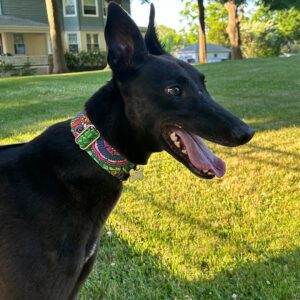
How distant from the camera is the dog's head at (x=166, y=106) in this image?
1.97 meters

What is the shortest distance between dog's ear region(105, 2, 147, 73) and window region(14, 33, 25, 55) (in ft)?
99.9

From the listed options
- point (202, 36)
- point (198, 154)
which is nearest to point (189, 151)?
point (198, 154)

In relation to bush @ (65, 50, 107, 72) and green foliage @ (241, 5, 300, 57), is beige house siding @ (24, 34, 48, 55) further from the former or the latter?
green foliage @ (241, 5, 300, 57)

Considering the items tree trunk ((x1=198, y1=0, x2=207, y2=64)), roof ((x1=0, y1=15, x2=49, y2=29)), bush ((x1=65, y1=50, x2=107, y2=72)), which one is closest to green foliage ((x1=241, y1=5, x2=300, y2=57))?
tree trunk ((x1=198, y1=0, x2=207, y2=64))

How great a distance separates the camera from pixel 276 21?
6219 centimetres

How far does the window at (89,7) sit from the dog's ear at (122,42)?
3287 cm

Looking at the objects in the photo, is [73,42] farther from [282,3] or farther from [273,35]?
[273,35]

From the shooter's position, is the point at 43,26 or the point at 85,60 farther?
the point at 43,26

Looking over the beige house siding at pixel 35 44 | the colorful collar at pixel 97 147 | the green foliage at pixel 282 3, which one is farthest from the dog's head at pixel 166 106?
the beige house siding at pixel 35 44

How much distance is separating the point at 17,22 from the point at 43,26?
77.2 inches

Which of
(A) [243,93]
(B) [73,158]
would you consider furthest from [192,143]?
(A) [243,93]

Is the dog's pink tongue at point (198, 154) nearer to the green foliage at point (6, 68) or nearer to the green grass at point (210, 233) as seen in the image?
the green grass at point (210, 233)

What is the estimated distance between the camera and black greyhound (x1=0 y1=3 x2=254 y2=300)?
5.93 feet

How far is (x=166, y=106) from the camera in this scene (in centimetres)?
199
